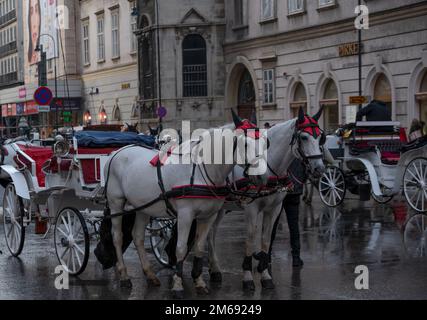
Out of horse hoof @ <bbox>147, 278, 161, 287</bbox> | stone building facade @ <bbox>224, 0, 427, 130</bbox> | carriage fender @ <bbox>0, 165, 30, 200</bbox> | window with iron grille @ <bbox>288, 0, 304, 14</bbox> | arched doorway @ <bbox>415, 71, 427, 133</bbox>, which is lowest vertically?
horse hoof @ <bbox>147, 278, 161, 287</bbox>

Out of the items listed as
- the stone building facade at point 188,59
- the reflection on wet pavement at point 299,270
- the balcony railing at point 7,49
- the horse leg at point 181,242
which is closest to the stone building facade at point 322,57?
the stone building facade at point 188,59

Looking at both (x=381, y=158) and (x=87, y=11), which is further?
(x=87, y=11)

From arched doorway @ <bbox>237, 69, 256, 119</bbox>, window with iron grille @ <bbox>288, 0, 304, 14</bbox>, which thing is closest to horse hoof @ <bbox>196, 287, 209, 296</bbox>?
window with iron grille @ <bbox>288, 0, 304, 14</bbox>

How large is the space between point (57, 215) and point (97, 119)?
1730 inches

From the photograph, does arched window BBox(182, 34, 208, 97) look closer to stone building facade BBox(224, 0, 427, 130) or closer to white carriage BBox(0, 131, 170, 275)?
stone building facade BBox(224, 0, 427, 130)

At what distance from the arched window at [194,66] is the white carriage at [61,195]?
27.3 metres

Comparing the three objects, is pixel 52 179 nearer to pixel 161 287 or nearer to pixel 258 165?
pixel 161 287

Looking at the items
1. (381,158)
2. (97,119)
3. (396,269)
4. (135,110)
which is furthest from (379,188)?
(97,119)

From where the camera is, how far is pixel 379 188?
17.2 meters

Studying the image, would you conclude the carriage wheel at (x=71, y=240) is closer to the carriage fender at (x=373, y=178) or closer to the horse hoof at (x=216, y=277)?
the horse hoof at (x=216, y=277)

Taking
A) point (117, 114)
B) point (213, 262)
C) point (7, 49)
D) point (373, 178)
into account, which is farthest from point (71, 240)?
point (7, 49)

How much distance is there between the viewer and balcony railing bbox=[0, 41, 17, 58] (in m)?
73.8

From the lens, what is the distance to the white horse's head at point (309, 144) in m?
9.55

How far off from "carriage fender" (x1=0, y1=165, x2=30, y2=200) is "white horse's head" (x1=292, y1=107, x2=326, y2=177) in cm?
431
